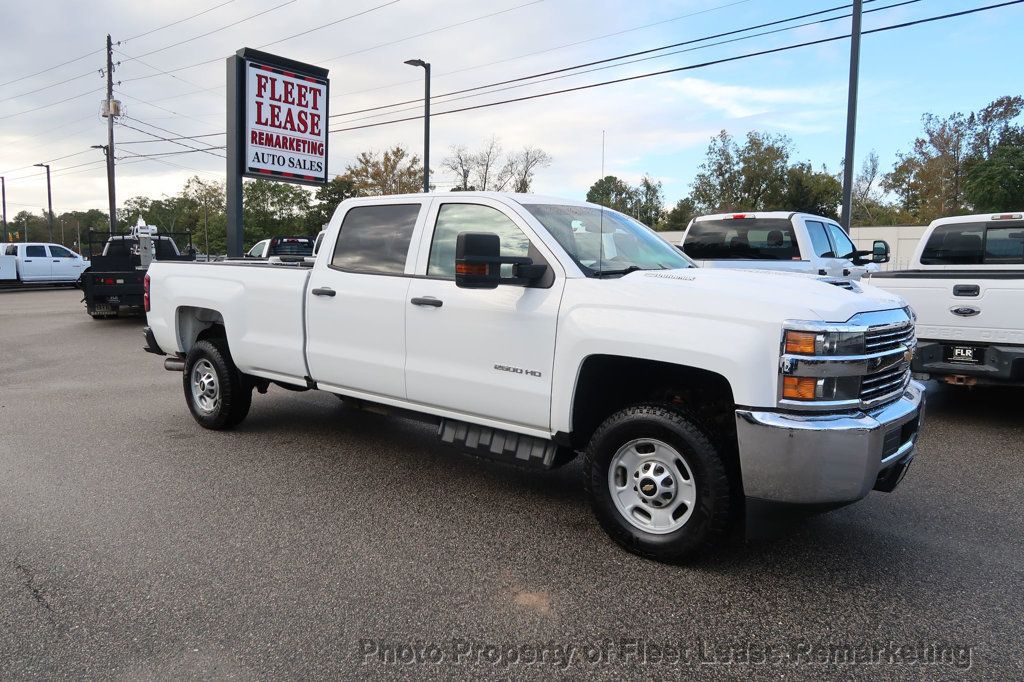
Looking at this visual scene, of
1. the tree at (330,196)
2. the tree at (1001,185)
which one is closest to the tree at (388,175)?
the tree at (330,196)

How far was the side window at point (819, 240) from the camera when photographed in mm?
9984

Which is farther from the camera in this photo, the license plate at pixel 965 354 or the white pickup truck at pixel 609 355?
the license plate at pixel 965 354

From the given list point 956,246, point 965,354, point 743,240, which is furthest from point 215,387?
point 956,246

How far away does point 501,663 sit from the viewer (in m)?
3.06

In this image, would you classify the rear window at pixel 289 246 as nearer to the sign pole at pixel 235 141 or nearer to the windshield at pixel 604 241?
the sign pole at pixel 235 141

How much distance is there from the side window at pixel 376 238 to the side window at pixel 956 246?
6654mm

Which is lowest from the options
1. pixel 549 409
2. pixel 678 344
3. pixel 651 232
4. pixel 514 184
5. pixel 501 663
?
pixel 501 663

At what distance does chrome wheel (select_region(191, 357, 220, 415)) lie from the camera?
6.73 metres

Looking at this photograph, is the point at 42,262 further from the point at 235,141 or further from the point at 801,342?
the point at 801,342

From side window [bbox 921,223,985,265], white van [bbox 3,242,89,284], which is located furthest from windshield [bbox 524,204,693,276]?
white van [bbox 3,242,89,284]

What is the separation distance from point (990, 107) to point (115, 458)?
59687 mm

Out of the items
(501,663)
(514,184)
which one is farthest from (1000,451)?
(514,184)

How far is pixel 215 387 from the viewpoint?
6738 millimetres

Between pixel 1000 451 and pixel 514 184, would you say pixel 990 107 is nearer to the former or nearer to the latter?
pixel 514 184
